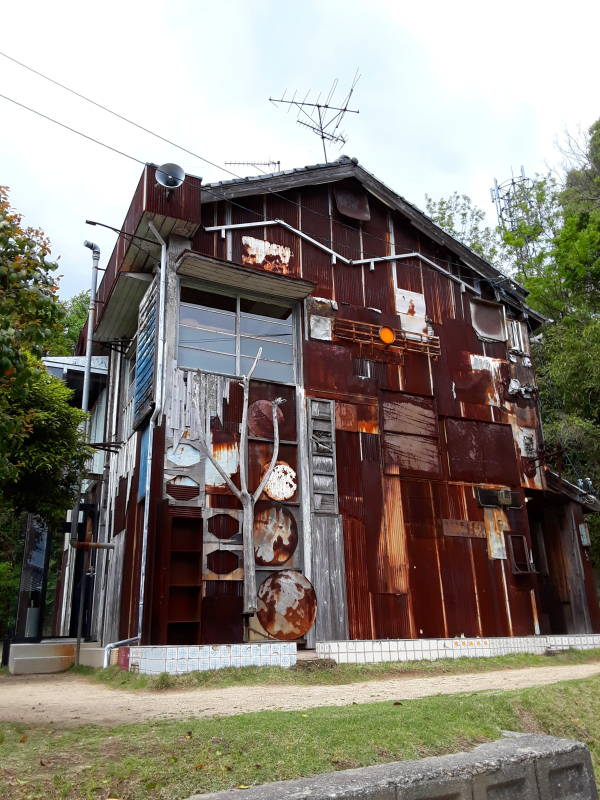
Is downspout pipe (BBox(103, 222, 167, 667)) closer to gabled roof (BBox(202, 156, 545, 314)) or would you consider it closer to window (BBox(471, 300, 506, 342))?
gabled roof (BBox(202, 156, 545, 314))

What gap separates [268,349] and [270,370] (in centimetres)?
45

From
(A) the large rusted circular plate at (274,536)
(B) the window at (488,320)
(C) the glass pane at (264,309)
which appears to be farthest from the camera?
(B) the window at (488,320)

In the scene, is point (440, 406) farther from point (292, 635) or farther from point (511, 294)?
point (292, 635)

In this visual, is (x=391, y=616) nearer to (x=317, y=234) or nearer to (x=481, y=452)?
(x=481, y=452)

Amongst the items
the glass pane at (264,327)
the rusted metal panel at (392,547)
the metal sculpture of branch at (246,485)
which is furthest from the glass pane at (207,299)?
the rusted metal panel at (392,547)

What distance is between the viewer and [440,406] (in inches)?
599

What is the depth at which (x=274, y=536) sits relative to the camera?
12.3 m

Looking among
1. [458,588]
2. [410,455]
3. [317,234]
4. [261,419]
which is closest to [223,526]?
[261,419]

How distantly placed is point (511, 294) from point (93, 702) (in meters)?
13.9

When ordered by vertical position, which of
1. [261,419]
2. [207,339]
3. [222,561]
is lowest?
[222,561]

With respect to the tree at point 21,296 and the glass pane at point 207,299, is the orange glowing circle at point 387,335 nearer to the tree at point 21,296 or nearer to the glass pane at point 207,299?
the glass pane at point 207,299

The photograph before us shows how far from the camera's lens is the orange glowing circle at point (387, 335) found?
14977 millimetres

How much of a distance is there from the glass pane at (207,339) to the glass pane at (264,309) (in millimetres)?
812

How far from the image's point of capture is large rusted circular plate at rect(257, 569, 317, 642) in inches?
455
